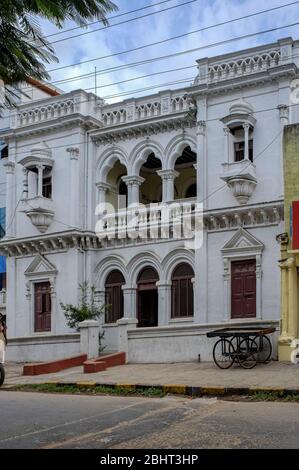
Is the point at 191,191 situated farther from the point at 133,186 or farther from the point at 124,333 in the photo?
the point at 124,333

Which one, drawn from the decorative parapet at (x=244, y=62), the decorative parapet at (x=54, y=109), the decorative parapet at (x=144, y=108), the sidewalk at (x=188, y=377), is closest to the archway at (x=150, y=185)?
the decorative parapet at (x=144, y=108)

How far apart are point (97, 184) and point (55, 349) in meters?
7.95

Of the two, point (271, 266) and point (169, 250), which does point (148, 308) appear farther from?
point (271, 266)

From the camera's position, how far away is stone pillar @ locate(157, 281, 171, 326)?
24.4 meters

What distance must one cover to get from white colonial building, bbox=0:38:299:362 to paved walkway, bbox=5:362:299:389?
4.58ft

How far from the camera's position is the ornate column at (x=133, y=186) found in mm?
25873

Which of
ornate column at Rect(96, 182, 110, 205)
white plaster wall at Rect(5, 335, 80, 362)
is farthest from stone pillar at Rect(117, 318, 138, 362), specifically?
ornate column at Rect(96, 182, 110, 205)

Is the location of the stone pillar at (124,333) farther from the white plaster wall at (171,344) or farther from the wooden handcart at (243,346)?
the wooden handcart at (243,346)

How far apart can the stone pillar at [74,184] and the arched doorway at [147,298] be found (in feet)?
10.8

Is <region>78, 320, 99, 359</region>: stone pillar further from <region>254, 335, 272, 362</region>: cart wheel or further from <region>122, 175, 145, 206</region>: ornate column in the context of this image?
<region>122, 175, 145, 206</region>: ornate column

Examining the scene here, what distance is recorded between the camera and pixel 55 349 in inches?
813

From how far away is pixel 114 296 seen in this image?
26094 millimetres

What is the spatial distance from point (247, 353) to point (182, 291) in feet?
28.4
